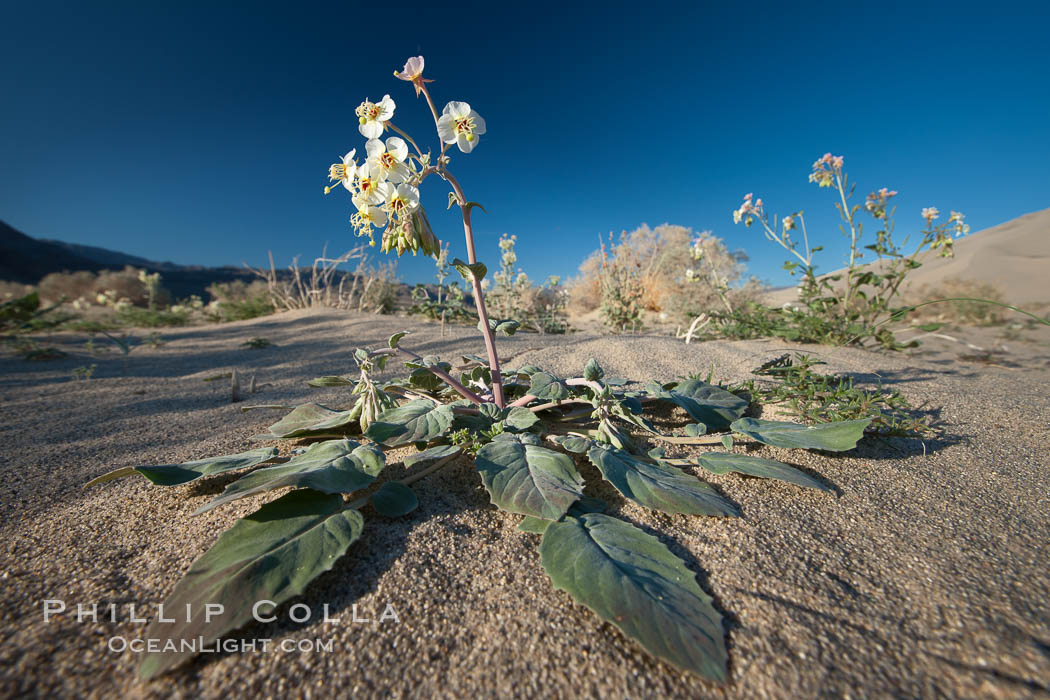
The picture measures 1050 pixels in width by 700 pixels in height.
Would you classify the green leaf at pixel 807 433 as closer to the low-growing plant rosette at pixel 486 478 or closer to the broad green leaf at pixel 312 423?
the low-growing plant rosette at pixel 486 478

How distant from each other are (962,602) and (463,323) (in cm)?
540

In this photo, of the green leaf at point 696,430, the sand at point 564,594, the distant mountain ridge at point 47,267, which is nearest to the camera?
the sand at point 564,594

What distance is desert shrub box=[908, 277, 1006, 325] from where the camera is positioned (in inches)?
197

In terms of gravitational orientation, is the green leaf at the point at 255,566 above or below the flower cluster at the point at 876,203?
below

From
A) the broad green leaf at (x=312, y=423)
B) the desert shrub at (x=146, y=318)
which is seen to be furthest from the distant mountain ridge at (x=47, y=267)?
the broad green leaf at (x=312, y=423)

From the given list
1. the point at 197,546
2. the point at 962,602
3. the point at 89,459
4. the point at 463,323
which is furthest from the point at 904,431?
the point at 463,323

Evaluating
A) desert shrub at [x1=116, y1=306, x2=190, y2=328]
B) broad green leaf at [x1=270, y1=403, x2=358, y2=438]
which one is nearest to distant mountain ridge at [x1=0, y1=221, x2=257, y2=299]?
desert shrub at [x1=116, y1=306, x2=190, y2=328]

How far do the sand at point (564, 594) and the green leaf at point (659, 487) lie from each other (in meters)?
0.06

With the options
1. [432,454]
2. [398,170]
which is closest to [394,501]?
[432,454]

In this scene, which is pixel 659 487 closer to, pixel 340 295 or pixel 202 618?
pixel 202 618

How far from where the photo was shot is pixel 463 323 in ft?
19.0

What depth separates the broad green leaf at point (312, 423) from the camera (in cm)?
146

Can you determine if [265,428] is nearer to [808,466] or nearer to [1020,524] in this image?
[808,466]

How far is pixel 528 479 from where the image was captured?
1.03m
